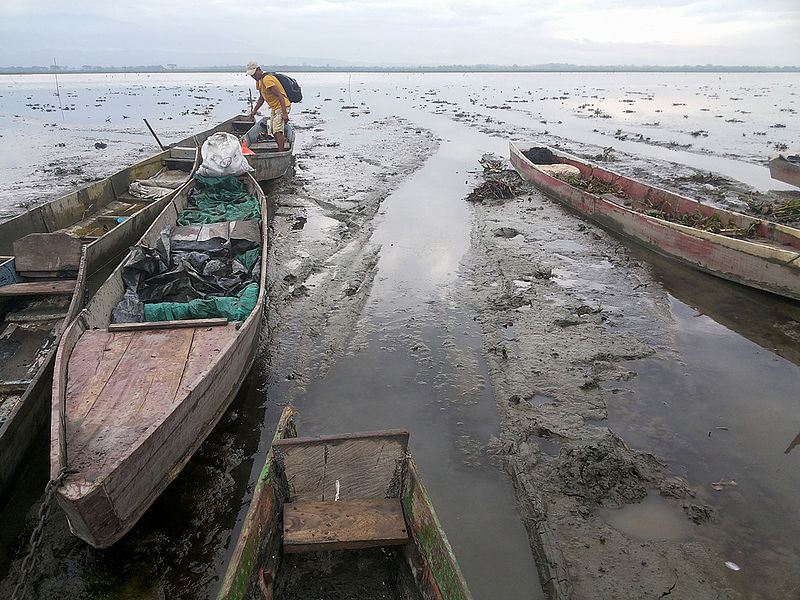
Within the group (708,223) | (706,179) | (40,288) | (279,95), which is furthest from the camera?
(706,179)

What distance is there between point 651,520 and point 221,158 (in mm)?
10311

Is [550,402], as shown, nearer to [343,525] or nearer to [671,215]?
[343,525]

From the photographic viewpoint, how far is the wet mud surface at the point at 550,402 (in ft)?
12.6

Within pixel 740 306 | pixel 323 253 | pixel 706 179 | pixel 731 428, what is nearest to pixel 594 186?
pixel 706 179

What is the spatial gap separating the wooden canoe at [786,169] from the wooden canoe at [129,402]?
1588 cm

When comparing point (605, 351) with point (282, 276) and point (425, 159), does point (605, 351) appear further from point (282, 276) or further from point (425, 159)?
point (425, 159)

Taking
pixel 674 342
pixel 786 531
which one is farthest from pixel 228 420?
pixel 674 342

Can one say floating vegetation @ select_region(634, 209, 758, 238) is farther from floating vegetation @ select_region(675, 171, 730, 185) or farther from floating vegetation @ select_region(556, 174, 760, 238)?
floating vegetation @ select_region(675, 171, 730, 185)

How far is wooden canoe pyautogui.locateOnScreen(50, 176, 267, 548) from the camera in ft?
10.6

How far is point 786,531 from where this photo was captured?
13.4 ft

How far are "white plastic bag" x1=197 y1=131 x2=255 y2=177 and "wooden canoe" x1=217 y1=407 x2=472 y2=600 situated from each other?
839 cm

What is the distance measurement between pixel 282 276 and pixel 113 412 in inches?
201

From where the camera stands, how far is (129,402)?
4008mm

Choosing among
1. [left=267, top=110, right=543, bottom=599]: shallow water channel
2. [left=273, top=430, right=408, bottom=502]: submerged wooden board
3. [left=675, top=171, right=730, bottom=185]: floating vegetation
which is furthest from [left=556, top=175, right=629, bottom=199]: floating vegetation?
[left=273, top=430, right=408, bottom=502]: submerged wooden board
